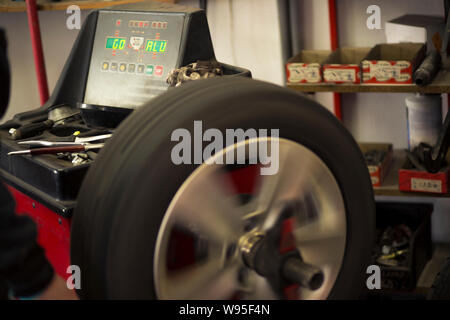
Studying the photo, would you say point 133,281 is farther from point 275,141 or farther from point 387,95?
point 387,95

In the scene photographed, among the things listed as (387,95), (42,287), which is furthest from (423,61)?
(42,287)

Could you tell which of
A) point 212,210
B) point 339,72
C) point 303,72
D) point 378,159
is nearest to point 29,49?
point 303,72

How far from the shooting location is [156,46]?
1433mm

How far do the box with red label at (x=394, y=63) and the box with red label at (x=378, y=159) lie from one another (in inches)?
12.2

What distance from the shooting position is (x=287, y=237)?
843 millimetres

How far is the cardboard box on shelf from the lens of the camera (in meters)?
2.24

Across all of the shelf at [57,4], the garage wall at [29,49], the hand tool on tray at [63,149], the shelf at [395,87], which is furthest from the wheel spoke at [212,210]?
the garage wall at [29,49]

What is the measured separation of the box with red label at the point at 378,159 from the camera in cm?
226

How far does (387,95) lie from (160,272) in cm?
197

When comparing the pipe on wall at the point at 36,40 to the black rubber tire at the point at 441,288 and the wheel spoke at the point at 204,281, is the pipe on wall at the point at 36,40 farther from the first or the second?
the wheel spoke at the point at 204,281

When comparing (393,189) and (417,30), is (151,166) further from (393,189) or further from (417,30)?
→ (417,30)

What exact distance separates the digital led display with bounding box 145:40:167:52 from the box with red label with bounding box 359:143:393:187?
107cm

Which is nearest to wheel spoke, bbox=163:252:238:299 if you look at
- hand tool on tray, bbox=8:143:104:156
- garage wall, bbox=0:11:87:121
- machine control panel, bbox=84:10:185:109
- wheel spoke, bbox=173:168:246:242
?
wheel spoke, bbox=173:168:246:242

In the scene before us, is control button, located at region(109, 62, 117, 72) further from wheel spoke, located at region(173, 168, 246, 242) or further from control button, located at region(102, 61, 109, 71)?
wheel spoke, located at region(173, 168, 246, 242)
